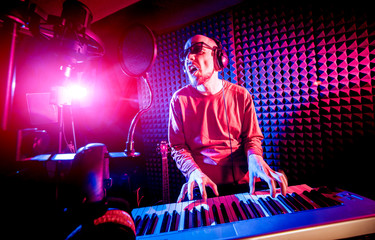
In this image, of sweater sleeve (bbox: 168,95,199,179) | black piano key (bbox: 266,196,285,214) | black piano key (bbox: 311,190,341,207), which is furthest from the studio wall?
black piano key (bbox: 266,196,285,214)

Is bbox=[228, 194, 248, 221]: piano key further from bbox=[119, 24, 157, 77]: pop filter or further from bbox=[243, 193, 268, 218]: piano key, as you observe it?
bbox=[119, 24, 157, 77]: pop filter

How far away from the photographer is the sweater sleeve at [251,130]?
1.31 m

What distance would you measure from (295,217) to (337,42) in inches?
77.1

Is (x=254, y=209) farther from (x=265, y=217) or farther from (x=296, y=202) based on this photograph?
(x=296, y=202)

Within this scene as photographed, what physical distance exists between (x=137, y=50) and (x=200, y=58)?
24.2 inches

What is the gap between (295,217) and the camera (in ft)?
2.13

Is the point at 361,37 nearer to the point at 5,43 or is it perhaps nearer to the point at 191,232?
the point at 191,232

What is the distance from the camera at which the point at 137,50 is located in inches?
40.8

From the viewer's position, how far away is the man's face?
4.51 ft

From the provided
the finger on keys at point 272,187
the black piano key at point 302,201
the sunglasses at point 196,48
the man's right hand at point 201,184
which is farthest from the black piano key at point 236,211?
the sunglasses at point 196,48

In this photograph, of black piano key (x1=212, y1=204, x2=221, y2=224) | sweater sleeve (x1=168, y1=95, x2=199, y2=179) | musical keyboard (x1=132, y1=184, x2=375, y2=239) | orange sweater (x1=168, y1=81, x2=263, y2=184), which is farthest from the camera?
orange sweater (x1=168, y1=81, x2=263, y2=184)

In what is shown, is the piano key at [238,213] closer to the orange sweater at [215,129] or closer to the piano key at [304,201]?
the piano key at [304,201]

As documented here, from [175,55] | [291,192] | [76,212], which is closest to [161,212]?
[76,212]

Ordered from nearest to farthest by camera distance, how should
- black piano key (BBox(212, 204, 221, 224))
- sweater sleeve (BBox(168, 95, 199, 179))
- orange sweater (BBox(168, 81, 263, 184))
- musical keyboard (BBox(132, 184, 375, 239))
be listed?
musical keyboard (BBox(132, 184, 375, 239)) < black piano key (BBox(212, 204, 221, 224)) < sweater sleeve (BBox(168, 95, 199, 179)) < orange sweater (BBox(168, 81, 263, 184))
